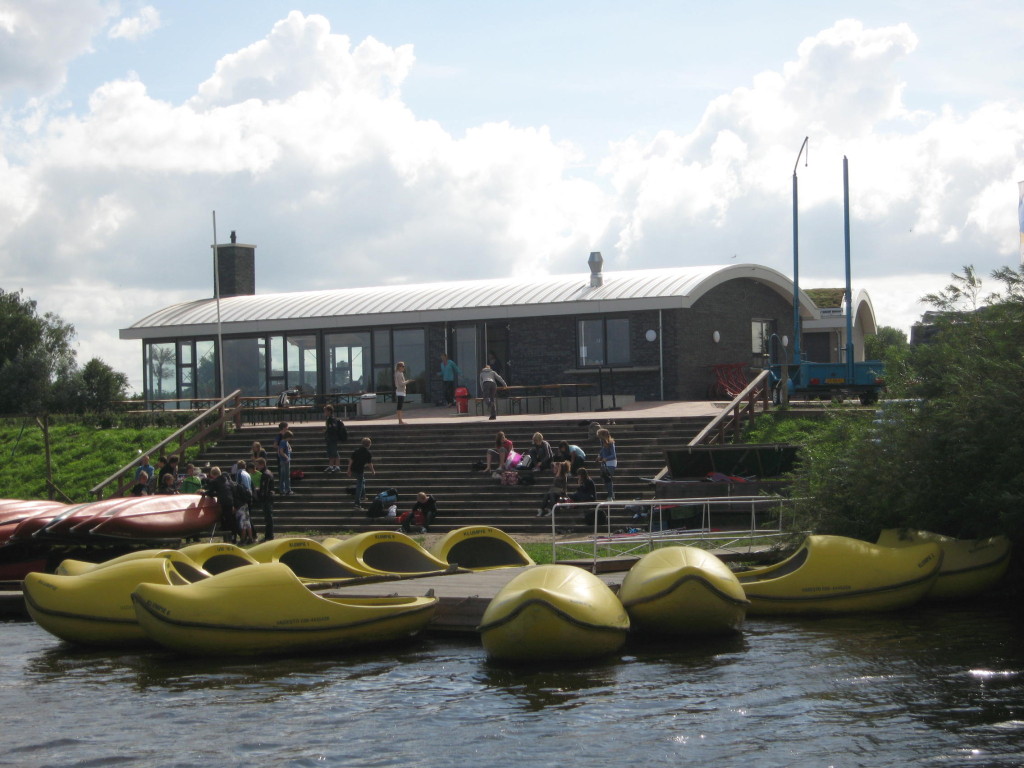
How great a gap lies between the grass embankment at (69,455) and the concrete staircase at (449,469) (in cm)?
322

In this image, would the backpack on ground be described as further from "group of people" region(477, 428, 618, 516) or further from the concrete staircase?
"group of people" region(477, 428, 618, 516)

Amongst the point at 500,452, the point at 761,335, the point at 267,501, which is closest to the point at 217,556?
the point at 267,501

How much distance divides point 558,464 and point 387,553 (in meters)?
5.70

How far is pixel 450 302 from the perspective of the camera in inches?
1417

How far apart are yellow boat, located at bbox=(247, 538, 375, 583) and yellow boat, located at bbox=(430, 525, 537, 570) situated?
130 cm

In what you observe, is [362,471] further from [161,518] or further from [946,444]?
[946,444]

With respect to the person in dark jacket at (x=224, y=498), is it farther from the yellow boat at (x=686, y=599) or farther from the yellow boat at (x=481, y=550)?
Result: the yellow boat at (x=686, y=599)

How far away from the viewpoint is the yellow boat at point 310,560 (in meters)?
16.3

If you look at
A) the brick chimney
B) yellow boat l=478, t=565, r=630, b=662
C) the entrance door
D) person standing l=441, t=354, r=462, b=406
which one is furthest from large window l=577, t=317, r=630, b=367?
yellow boat l=478, t=565, r=630, b=662

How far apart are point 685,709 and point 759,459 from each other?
36.5 feet

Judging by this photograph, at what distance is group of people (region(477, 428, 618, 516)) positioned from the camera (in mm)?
21781

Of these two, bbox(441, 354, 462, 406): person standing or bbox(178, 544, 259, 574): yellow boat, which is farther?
bbox(441, 354, 462, 406): person standing

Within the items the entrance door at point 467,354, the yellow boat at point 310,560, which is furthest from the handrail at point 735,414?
the entrance door at point 467,354

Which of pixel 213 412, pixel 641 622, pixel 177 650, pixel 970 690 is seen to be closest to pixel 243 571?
pixel 177 650
